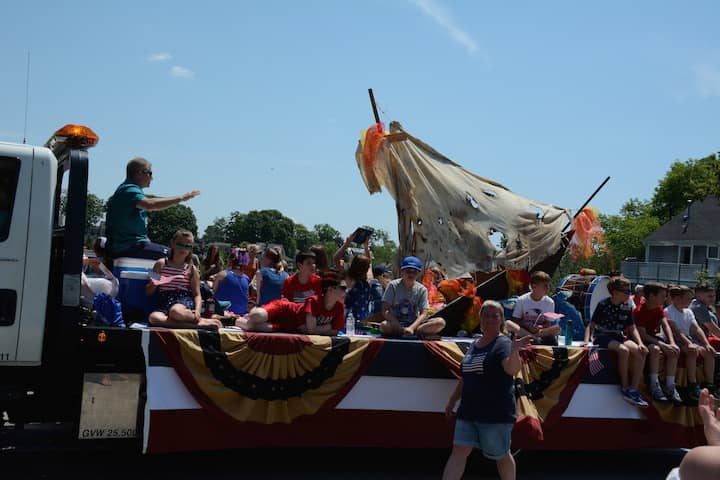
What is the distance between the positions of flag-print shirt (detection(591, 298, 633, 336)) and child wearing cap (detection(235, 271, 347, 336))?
8.27 feet

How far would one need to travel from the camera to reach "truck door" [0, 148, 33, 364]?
5.65 metres

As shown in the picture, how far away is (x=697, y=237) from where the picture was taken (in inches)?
2307

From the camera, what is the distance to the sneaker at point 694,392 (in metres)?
7.49

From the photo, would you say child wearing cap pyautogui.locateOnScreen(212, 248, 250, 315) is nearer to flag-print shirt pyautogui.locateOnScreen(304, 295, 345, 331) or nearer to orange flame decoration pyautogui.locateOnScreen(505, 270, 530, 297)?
flag-print shirt pyautogui.locateOnScreen(304, 295, 345, 331)

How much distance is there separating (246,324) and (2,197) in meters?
2.16

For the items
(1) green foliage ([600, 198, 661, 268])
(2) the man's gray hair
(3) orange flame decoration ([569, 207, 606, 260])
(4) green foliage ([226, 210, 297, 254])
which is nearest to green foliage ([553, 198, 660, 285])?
(1) green foliage ([600, 198, 661, 268])

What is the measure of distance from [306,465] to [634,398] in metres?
3.03

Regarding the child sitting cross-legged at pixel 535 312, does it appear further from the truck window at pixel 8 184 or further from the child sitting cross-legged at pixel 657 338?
the truck window at pixel 8 184

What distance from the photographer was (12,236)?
569 centimetres

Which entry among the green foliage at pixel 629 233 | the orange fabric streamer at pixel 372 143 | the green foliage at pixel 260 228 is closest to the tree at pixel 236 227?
the green foliage at pixel 260 228

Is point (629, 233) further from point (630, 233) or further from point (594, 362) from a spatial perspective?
point (594, 362)

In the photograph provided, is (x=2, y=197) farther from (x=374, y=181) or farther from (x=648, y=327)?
(x=374, y=181)

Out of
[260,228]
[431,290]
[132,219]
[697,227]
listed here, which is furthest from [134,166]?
[260,228]

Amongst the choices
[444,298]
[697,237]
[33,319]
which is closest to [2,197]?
[33,319]
